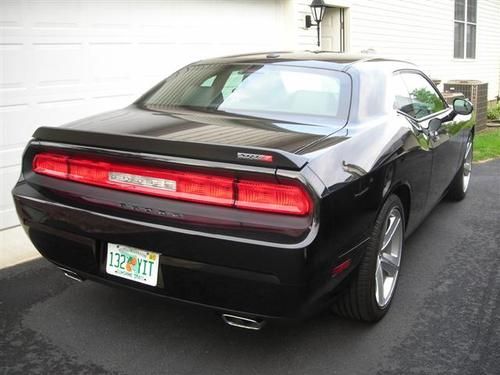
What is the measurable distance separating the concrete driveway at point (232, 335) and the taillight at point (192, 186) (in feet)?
1.91

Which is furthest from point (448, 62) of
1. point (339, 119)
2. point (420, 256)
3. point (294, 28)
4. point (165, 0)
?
point (339, 119)

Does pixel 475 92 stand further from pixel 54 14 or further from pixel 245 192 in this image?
pixel 245 192

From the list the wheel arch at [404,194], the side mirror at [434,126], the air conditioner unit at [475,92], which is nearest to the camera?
the wheel arch at [404,194]

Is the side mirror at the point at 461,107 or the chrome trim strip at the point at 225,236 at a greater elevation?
the side mirror at the point at 461,107

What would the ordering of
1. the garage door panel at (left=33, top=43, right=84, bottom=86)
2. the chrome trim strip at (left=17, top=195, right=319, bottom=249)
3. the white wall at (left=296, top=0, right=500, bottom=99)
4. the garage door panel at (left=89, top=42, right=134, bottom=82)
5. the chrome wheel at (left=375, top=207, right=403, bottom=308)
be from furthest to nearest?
the white wall at (left=296, top=0, right=500, bottom=99) → the garage door panel at (left=89, top=42, right=134, bottom=82) → the garage door panel at (left=33, top=43, right=84, bottom=86) → the chrome wheel at (left=375, top=207, right=403, bottom=308) → the chrome trim strip at (left=17, top=195, right=319, bottom=249)

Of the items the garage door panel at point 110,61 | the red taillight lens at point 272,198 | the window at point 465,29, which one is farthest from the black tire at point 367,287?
the window at point 465,29

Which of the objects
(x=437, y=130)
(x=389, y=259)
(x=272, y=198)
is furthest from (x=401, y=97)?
(x=272, y=198)

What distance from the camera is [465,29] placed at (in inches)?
686

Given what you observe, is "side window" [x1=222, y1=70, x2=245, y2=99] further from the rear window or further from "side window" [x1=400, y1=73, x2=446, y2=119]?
"side window" [x1=400, y1=73, x2=446, y2=119]

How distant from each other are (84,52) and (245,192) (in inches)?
140

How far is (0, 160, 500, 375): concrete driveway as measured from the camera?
2.86 metres

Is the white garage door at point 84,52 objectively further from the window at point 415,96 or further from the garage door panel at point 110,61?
the window at point 415,96

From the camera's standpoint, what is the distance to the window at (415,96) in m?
3.90

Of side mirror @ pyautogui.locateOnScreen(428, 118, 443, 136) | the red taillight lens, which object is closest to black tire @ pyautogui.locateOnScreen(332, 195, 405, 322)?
the red taillight lens
